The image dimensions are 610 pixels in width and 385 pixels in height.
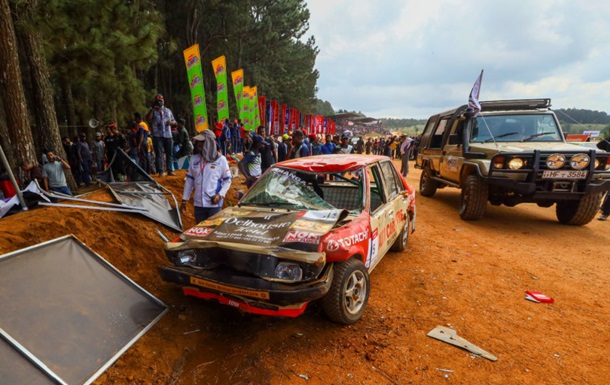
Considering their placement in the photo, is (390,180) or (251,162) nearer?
(390,180)

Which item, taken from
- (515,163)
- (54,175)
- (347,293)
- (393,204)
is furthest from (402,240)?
(54,175)

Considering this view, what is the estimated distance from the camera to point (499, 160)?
5.68 metres

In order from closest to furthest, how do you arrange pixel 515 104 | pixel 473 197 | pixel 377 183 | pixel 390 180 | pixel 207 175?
pixel 377 183
pixel 207 175
pixel 390 180
pixel 473 197
pixel 515 104

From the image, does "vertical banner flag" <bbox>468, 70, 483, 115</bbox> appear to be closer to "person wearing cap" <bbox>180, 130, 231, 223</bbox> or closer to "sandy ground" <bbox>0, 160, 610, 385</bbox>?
"sandy ground" <bbox>0, 160, 610, 385</bbox>

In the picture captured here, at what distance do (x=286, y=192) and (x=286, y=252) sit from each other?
1.20 meters

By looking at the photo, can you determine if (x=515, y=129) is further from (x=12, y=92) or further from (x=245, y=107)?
(x=245, y=107)

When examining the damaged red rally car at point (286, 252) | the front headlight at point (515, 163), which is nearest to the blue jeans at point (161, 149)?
the damaged red rally car at point (286, 252)

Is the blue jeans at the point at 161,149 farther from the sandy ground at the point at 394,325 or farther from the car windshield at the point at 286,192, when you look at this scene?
the car windshield at the point at 286,192

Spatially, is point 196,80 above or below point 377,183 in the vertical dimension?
above

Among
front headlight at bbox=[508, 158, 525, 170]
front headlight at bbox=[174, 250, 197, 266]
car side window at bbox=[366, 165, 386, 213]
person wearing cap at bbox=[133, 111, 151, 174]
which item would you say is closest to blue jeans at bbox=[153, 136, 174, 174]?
person wearing cap at bbox=[133, 111, 151, 174]

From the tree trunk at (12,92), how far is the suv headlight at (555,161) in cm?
943

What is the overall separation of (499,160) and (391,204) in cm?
308

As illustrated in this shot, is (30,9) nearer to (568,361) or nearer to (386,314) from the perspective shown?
(386,314)

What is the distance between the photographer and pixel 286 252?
247 cm
